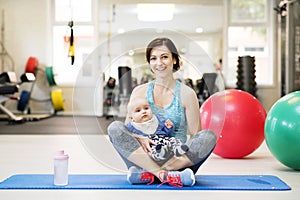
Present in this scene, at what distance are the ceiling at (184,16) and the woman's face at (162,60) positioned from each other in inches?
281

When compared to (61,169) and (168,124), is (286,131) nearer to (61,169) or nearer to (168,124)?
(168,124)

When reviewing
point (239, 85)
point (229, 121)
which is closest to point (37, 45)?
point (239, 85)

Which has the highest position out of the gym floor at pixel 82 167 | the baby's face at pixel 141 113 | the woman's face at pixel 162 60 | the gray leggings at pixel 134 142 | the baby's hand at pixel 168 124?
the woman's face at pixel 162 60

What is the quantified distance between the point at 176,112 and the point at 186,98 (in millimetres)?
95

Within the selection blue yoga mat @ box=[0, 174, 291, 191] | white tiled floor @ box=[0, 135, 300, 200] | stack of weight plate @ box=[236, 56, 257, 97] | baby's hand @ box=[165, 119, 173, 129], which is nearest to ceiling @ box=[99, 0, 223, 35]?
stack of weight plate @ box=[236, 56, 257, 97]

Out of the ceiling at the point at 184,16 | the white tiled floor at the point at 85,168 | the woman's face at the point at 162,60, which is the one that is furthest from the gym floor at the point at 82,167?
the ceiling at the point at 184,16

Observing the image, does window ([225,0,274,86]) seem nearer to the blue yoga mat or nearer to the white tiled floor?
the white tiled floor

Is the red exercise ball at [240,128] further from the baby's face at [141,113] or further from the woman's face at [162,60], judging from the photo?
the baby's face at [141,113]

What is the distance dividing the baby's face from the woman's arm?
0.67 ft

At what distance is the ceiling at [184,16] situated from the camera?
32.4 feet

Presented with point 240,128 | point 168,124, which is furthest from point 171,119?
point 240,128

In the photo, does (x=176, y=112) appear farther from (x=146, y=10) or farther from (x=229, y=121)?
(x=146, y=10)

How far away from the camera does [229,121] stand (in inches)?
149

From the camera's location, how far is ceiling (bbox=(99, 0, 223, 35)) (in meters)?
9.88
